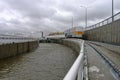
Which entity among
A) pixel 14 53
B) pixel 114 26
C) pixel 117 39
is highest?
pixel 114 26

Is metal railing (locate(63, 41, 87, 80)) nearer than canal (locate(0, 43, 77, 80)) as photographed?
Yes

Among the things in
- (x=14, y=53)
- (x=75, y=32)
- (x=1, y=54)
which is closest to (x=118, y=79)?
(x=1, y=54)

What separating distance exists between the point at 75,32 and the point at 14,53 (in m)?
38.9

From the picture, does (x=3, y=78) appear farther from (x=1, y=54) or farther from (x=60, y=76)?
(x=1, y=54)

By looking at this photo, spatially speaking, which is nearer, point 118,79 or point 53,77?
point 118,79

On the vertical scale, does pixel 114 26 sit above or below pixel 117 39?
above

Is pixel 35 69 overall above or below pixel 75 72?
below

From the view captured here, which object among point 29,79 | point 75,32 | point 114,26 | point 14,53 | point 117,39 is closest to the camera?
point 29,79

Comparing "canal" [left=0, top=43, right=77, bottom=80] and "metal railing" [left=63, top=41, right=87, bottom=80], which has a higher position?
"metal railing" [left=63, top=41, right=87, bottom=80]

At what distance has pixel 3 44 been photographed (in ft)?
135

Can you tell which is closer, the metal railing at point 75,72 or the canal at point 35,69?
the metal railing at point 75,72

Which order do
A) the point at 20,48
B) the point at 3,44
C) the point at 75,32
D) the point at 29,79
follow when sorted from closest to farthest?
the point at 29,79
the point at 3,44
the point at 20,48
the point at 75,32

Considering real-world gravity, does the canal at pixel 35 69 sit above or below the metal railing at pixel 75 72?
below

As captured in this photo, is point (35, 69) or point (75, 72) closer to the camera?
point (75, 72)
